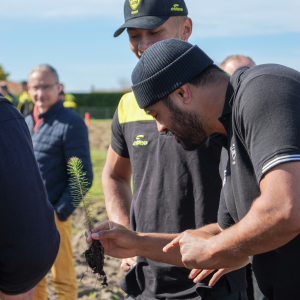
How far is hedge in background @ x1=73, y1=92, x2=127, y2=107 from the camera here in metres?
41.3

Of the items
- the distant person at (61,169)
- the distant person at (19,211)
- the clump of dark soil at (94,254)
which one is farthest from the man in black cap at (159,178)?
the distant person at (61,169)

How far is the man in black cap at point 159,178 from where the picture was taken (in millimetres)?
2344

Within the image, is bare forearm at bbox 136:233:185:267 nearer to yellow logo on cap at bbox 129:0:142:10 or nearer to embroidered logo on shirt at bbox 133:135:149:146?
embroidered logo on shirt at bbox 133:135:149:146

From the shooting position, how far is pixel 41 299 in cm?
419

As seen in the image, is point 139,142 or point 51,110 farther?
point 51,110

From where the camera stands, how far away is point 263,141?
55.0 inches

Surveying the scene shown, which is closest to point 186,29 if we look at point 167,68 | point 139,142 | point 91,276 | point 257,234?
point 139,142

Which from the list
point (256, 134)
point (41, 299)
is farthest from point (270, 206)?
point (41, 299)

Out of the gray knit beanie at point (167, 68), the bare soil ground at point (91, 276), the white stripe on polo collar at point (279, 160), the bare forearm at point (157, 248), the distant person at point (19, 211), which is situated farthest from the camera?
the bare soil ground at point (91, 276)

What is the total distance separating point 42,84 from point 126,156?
221 cm

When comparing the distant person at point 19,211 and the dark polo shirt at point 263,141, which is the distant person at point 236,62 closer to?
the dark polo shirt at point 263,141

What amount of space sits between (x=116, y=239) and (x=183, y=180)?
1.83ft

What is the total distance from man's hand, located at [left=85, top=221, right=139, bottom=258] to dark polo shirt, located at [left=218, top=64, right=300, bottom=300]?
2.07 ft

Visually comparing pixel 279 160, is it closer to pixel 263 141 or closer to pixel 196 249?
pixel 263 141
